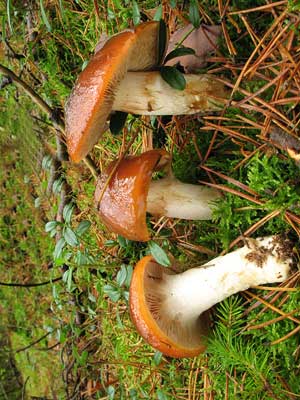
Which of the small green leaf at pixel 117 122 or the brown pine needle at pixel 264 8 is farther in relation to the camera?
the small green leaf at pixel 117 122

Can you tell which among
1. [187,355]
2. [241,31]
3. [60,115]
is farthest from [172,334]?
[60,115]

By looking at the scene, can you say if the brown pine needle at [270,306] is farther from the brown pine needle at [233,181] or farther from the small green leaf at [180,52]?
the small green leaf at [180,52]

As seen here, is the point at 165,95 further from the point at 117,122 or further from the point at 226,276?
the point at 226,276

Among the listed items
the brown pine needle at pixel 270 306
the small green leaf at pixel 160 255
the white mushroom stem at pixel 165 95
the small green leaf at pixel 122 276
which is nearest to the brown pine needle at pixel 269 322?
the brown pine needle at pixel 270 306

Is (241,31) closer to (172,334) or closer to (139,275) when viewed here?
(139,275)

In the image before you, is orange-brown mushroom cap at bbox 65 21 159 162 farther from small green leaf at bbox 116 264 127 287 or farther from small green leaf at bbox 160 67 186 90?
small green leaf at bbox 116 264 127 287
